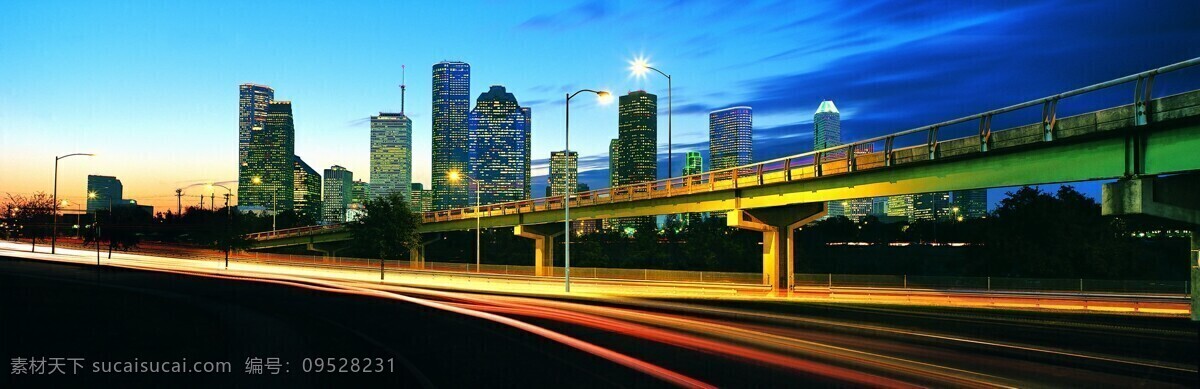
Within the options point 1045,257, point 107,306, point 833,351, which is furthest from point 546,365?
point 1045,257

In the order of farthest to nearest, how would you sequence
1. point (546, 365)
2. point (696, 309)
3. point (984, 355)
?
Answer: point (696, 309), point (984, 355), point (546, 365)

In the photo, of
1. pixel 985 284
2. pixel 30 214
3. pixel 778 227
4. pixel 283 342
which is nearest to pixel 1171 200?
pixel 778 227

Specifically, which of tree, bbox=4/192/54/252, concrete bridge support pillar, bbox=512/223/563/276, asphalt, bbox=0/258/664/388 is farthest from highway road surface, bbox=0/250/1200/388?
tree, bbox=4/192/54/252

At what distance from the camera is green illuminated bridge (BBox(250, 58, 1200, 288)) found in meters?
21.2

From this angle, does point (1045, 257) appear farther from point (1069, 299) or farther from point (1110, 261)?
point (1069, 299)

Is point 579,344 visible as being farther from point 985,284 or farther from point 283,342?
point 985,284

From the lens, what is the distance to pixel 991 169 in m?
27.8

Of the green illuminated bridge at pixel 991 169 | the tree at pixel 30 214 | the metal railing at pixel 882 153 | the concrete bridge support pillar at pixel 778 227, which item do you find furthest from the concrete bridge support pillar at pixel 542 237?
the tree at pixel 30 214

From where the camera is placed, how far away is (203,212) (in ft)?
450

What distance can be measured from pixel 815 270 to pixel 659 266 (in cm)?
2212

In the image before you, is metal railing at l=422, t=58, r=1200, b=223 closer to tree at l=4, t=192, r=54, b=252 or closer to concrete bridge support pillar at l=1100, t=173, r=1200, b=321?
concrete bridge support pillar at l=1100, t=173, r=1200, b=321

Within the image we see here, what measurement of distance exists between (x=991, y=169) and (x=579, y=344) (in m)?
17.9

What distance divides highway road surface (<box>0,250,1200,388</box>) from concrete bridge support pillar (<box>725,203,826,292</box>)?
10.1 metres

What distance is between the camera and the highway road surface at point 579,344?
14.0 metres
